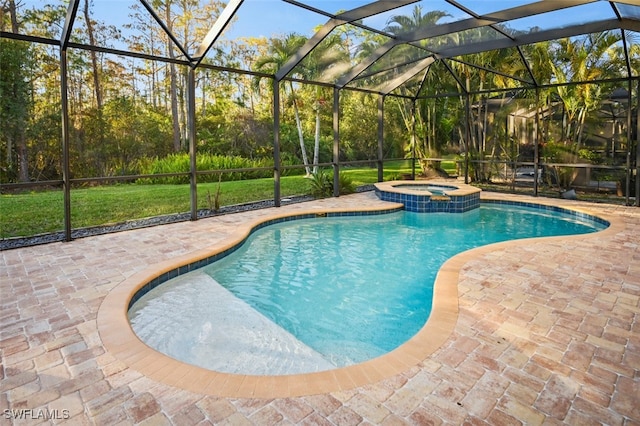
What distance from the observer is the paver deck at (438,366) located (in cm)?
235

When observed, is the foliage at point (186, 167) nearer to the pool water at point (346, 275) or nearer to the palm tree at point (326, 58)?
the palm tree at point (326, 58)

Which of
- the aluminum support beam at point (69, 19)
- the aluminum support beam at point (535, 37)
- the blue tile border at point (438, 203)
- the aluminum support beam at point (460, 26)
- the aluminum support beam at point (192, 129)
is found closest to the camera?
the aluminum support beam at point (69, 19)

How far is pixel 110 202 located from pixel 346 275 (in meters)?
7.55

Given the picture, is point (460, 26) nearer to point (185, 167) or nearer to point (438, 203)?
point (438, 203)

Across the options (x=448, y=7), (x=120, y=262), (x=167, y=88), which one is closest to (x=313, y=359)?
(x=120, y=262)

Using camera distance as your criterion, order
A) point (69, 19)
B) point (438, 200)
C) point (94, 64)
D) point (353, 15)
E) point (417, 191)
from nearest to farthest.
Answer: point (69, 19) < point (353, 15) < point (438, 200) < point (417, 191) < point (94, 64)

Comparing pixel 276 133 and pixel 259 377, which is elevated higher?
pixel 276 133

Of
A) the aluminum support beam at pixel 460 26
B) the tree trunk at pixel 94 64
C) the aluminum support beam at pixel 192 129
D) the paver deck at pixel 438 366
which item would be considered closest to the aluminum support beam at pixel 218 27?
the aluminum support beam at pixel 192 129

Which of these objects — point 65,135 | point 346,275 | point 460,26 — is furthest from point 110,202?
point 460,26

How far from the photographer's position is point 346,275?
219 inches

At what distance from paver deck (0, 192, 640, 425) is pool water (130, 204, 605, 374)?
0.60 metres

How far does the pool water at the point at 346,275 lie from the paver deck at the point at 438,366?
1.98ft

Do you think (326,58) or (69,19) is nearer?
(69,19)

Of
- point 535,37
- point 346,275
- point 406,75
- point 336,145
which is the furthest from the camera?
point 406,75
